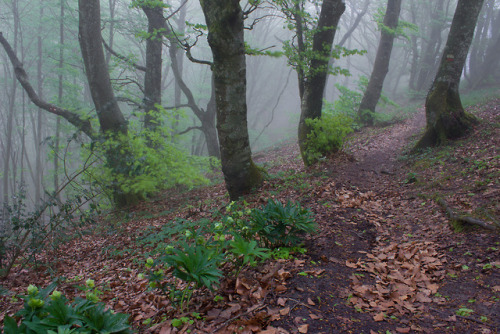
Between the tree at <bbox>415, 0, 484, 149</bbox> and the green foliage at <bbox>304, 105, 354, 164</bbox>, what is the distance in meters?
1.96

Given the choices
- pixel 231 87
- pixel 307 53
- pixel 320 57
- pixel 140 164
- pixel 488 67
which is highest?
pixel 488 67

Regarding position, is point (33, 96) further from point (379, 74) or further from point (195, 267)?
point (379, 74)

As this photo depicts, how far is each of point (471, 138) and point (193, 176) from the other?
6.35 metres

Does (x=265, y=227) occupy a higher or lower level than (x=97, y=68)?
lower

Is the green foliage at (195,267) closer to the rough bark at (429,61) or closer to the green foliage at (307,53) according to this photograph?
the green foliage at (307,53)

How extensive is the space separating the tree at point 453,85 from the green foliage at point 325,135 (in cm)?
196

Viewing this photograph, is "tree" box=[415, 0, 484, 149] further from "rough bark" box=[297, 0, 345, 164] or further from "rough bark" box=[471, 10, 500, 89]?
"rough bark" box=[471, 10, 500, 89]

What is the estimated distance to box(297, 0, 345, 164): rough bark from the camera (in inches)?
273

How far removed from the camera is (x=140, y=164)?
6547mm

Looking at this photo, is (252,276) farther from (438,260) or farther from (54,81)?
(54,81)

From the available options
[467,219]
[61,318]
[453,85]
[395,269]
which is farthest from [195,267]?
[453,85]

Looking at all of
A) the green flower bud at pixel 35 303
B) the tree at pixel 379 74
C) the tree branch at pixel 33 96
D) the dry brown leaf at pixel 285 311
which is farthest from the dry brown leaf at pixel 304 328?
the tree at pixel 379 74

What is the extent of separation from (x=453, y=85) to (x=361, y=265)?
19.4ft

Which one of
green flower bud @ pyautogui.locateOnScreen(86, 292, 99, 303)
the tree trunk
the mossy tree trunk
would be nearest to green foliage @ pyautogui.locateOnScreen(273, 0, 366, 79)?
the mossy tree trunk
